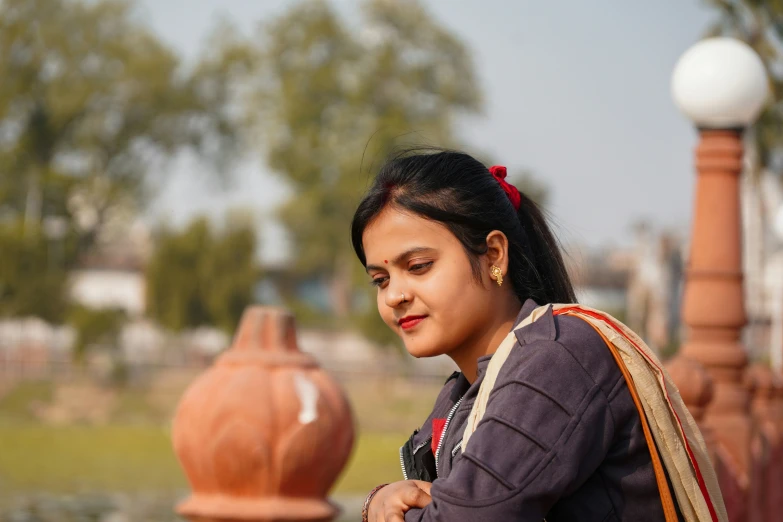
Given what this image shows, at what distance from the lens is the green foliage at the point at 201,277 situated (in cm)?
3195

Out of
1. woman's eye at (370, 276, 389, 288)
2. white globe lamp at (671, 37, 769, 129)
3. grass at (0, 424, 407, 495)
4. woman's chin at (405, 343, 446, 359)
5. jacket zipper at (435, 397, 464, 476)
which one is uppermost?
white globe lamp at (671, 37, 769, 129)

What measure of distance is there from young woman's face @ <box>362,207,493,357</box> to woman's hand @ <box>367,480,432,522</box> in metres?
0.22

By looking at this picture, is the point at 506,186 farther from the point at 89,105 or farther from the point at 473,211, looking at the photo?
the point at 89,105

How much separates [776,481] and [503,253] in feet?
14.8

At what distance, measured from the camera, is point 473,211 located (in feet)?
5.91

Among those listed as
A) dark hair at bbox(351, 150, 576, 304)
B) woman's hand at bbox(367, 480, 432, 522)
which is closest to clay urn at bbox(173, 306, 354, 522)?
dark hair at bbox(351, 150, 576, 304)

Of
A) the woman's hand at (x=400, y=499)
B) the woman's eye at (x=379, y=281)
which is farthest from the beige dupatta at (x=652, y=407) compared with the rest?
the woman's eye at (x=379, y=281)

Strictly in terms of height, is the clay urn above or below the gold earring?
below

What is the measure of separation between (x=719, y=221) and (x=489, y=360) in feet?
10.3

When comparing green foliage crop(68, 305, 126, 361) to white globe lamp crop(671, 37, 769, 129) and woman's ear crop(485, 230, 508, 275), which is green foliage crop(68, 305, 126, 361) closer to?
white globe lamp crop(671, 37, 769, 129)

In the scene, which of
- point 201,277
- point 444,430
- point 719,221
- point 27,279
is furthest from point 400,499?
point 27,279

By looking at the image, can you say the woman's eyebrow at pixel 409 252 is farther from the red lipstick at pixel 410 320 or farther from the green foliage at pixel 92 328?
the green foliage at pixel 92 328

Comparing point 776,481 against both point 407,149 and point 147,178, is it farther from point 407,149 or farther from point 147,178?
point 147,178

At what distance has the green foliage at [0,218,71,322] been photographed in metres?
31.1
